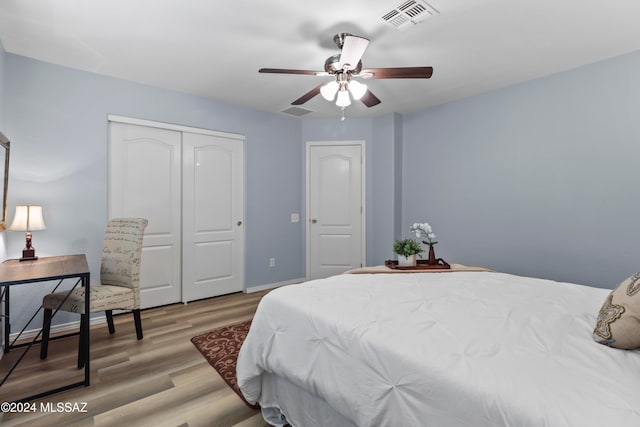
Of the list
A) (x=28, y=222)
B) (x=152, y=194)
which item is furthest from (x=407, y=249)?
(x=28, y=222)

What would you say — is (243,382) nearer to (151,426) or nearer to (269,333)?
(269,333)

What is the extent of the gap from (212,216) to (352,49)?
2670 mm

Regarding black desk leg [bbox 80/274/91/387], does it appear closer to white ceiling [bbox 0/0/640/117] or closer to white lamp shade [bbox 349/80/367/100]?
white ceiling [bbox 0/0/640/117]

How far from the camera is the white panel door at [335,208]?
4766 millimetres

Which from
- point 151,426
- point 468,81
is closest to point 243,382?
point 151,426

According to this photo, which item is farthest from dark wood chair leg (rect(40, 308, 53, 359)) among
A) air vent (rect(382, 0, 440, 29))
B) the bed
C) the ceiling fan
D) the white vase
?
air vent (rect(382, 0, 440, 29))

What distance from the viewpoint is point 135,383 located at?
7.00 ft

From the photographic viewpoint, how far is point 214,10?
2.17m

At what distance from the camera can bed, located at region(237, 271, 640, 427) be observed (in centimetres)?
87

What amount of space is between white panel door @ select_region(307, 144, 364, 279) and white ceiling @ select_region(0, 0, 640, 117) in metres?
1.46

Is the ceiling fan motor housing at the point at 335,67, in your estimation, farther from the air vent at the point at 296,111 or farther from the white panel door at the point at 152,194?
the white panel door at the point at 152,194

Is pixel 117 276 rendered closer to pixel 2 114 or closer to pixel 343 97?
pixel 2 114

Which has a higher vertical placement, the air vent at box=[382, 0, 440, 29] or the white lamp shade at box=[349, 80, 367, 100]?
the air vent at box=[382, 0, 440, 29]

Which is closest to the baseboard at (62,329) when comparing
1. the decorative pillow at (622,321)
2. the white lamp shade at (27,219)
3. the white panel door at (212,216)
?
the white panel door at (212,216)
